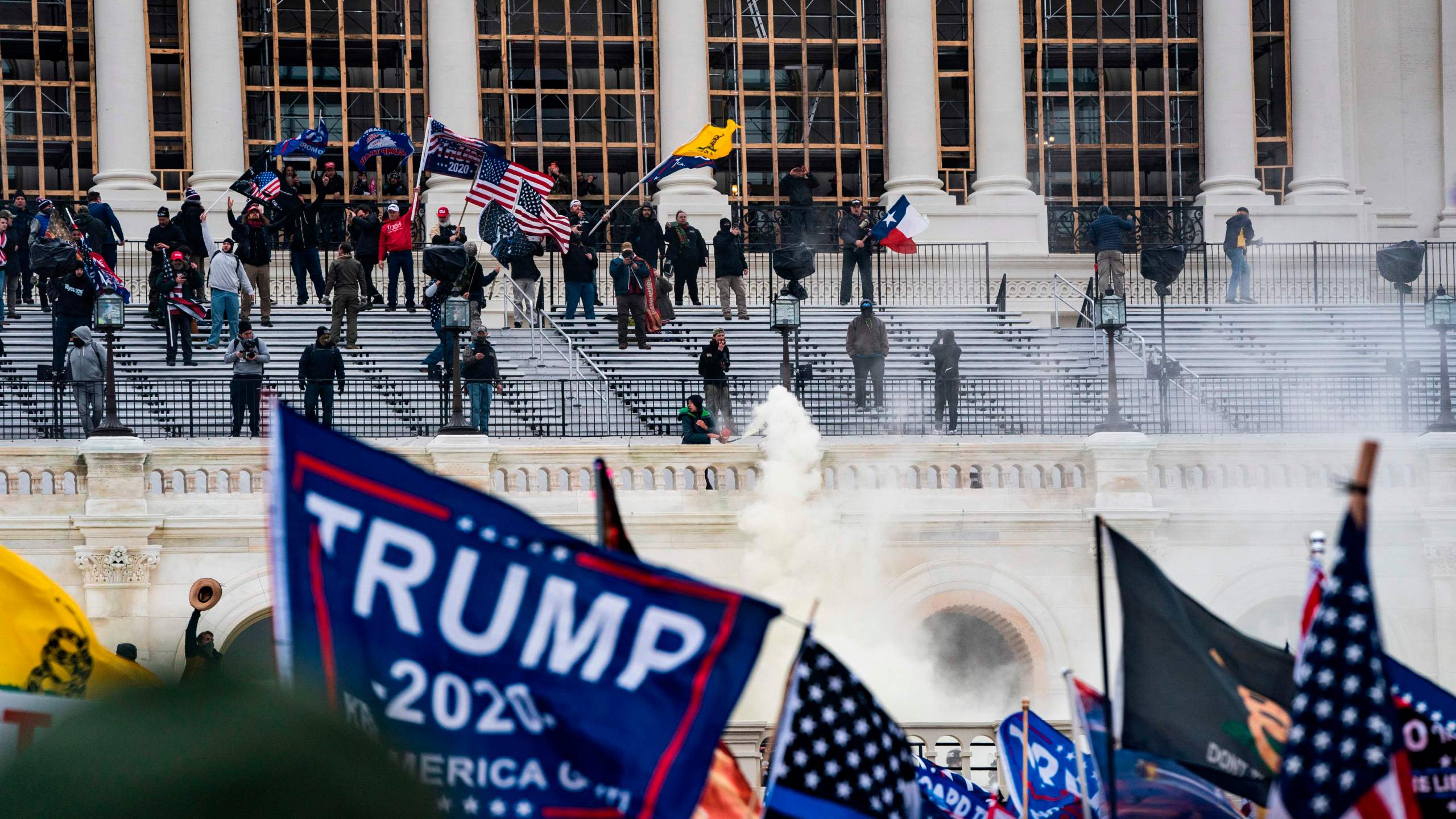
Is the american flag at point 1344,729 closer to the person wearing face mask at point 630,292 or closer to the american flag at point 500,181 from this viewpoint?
the person wearing face mask at point 630,292

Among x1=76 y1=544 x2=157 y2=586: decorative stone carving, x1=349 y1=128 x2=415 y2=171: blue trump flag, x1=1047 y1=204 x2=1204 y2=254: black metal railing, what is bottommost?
x1=76 y1=544 x2=157 y2=586: decorative stone carving

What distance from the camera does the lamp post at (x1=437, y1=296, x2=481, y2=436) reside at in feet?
71.9

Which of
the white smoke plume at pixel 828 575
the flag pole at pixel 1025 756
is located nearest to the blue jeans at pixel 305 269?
the white smoke plume at pixel 828 575

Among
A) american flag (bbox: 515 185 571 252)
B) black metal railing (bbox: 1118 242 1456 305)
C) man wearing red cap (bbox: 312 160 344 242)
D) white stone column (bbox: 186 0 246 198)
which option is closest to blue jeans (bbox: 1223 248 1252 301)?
black metal railing (bbox: 1118 242 1456 305)

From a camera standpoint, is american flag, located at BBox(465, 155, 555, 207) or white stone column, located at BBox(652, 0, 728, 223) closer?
american flag, located at BBox(465, 155, 555, 207)

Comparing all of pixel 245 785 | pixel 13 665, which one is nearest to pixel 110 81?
pixel 13 665

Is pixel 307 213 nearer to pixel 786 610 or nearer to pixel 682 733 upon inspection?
pixel 786 610

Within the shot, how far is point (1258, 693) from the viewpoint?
713 centimetres

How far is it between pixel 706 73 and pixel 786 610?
20086mm

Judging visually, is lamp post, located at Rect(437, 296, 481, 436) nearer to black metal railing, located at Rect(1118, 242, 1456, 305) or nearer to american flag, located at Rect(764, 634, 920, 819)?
american flag, located at Rect(764, 634, 920, 819)

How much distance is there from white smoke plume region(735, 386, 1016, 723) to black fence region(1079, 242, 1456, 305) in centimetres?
1558

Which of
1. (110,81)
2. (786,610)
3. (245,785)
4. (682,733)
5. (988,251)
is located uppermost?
(110,81)

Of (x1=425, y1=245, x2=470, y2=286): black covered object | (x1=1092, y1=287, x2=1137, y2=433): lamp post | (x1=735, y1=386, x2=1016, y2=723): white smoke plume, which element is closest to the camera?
(x1=735, y1=386, x2=1016, y2=723): white smoke plume

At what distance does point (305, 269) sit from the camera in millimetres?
32969
